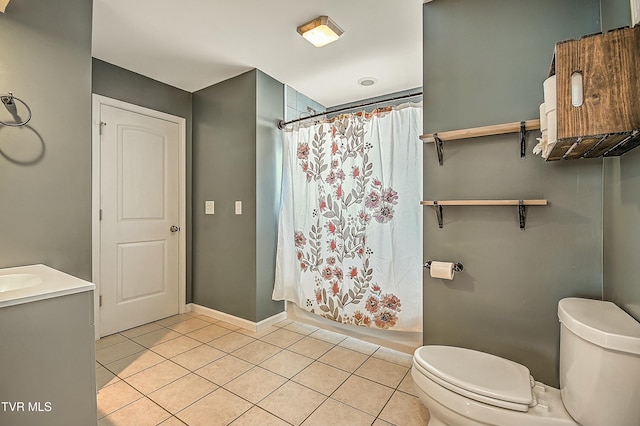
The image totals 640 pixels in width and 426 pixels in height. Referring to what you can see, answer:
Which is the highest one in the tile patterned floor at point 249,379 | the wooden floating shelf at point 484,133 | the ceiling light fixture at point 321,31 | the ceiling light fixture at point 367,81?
the ceiling light fixture at point 367,81

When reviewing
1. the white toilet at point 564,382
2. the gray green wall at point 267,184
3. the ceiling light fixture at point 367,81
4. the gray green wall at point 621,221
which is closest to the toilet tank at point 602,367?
the white toilet at point 564,382

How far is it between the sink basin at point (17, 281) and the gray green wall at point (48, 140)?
22 cm

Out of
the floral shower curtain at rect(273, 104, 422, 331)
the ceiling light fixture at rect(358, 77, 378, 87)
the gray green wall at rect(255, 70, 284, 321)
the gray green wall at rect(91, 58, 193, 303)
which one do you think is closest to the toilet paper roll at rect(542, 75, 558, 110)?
the floral shower curtain at rect(273, 104, 422, 331)

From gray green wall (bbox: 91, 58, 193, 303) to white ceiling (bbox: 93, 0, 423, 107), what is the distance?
0.08 metres

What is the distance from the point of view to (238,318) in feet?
9.37

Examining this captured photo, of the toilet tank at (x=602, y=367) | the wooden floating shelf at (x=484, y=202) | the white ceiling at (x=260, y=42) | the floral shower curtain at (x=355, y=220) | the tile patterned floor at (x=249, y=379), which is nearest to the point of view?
the toilet tank at (x=602, y=367)

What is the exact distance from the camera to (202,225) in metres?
3.17

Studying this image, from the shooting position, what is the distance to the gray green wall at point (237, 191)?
2764mm

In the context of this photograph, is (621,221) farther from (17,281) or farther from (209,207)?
(209,207)

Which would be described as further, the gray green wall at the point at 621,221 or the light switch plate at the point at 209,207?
the light switch plate at the point at 209,207

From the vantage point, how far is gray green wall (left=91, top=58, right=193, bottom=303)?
101 inches

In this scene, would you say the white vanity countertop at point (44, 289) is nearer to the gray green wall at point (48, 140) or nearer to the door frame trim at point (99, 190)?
the gray green wall at point (48, 140)

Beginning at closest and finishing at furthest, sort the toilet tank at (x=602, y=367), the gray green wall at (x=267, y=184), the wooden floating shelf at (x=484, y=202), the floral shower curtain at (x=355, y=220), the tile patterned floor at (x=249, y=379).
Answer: the toilet tank at (x=602, y=367) → the wooden floating shelf at (x=484, y=202) → the tile patterned floor at (x=249, y=379) → the floral shower curtain at (x=355, y=220) → the gray green wall at (x=267, y=184)

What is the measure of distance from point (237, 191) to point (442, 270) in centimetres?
195
